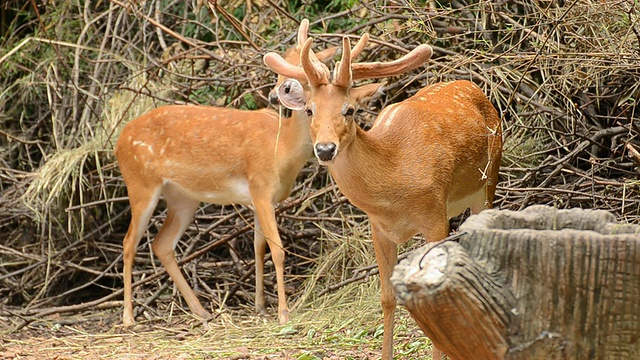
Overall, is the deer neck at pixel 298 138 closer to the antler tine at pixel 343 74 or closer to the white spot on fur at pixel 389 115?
the white spot on fur at pixel 389 115

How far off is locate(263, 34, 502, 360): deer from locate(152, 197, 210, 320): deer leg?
2604mm

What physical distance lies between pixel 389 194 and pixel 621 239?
2.37 meters

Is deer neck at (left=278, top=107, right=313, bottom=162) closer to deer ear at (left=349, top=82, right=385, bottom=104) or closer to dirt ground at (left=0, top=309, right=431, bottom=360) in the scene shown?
dirt ground at (left=0, top=309, right=431, bottom=360)

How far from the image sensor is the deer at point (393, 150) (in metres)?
4.92

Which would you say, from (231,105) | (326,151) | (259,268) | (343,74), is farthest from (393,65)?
(231,105)

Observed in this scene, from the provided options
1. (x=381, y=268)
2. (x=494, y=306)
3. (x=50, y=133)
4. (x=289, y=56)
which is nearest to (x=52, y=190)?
(x=50, y=133)

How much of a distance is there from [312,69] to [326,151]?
1.50 feet

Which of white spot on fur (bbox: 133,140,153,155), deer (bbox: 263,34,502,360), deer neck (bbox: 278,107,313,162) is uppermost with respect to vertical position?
deer (bbox: 263,34,502,360)

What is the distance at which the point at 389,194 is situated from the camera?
5086 millimetres

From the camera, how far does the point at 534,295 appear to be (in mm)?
2887

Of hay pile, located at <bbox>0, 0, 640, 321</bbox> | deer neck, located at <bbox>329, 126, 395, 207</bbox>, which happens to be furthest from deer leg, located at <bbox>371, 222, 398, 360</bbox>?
hay pile, located at <bbox>0, 0, 640, 321</bbox>

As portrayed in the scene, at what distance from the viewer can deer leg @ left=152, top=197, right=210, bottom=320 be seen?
7668 millimetres

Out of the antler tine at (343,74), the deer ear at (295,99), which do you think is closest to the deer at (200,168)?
the deer ear at (295,99)

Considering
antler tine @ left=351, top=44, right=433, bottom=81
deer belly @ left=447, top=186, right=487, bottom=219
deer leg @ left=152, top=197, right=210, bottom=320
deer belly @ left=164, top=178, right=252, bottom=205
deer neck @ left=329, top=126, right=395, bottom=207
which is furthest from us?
deer leg @ left=152, top=197, right=210, bottom=320
